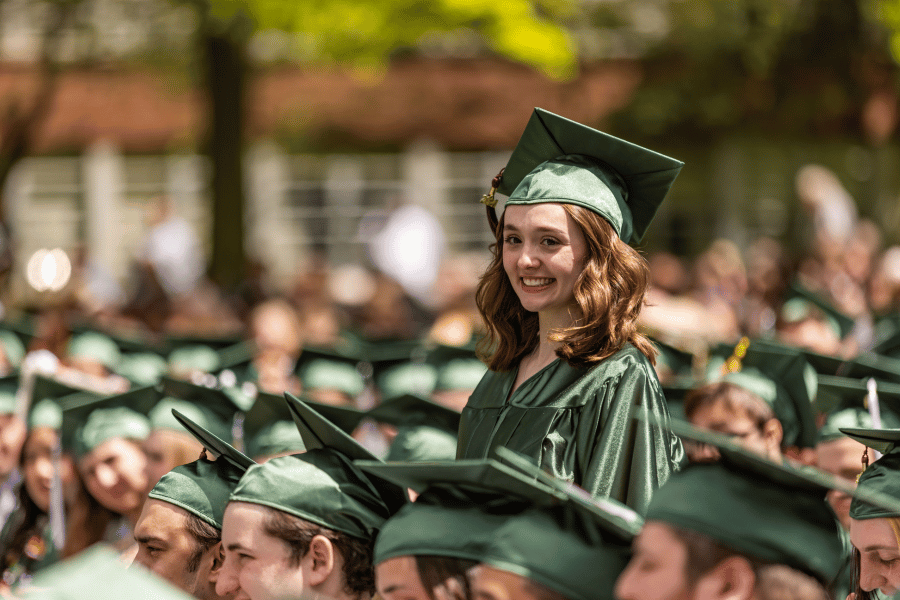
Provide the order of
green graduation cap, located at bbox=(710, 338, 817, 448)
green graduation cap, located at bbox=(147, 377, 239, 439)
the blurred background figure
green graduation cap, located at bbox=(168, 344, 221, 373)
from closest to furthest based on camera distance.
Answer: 1. green graduation cap, located at bbox=(710, 338, 817, 448)
2. green graduation cap, located at bbox=(147, 377, 239, 439)
3. green graduation cap, located at bbox=(168, 344, 221, 373)
4. the blurred background figure

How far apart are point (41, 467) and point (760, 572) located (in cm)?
382

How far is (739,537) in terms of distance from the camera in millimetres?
2082

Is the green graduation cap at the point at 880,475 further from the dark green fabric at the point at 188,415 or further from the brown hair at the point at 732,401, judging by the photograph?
the dark green fabric at the point at 188,415

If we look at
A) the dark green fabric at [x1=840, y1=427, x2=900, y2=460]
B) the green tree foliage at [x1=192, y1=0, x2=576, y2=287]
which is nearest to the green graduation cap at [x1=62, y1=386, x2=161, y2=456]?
the dark green fabric at [x1=840, y1=427, x2=900, y2=460]

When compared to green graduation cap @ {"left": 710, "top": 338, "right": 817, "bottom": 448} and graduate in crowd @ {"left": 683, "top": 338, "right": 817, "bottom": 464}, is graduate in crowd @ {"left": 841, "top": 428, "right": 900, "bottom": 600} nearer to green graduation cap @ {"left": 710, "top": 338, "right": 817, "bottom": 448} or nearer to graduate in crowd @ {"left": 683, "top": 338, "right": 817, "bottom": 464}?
graduate in crowd @ {"left": 683, "top": 338, "right": 817, "bottom": 464}

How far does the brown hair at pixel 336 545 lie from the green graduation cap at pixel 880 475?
1.30 meters

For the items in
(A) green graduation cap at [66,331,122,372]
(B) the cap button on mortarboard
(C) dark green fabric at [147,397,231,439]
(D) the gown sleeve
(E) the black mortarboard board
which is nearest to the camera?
(D) the gown sleeve

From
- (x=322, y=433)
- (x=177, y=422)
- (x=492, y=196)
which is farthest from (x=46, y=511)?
(x=492, y=196)

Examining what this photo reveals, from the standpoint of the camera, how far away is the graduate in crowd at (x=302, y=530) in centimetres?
278

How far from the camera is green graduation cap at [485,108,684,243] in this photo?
A: 10.0 ft

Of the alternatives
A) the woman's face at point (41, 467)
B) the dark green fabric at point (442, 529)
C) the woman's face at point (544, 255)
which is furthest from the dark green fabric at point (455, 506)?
the woman's face at point (41, 467)

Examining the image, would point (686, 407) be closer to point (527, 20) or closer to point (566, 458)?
point (566, 458)

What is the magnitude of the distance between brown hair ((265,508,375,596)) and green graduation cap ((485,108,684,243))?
105 centimetres

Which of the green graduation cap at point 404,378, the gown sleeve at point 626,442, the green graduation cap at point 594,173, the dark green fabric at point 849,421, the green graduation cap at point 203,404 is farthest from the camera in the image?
the green graduation cap at point 404,378
